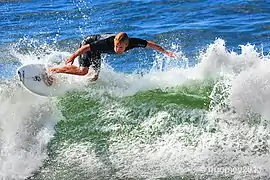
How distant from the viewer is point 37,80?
10359 millimetres

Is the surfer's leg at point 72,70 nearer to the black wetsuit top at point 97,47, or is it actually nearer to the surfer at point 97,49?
the surfer at point 97,49

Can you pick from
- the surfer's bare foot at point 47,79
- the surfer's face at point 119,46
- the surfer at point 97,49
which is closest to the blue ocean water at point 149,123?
the surfer's bare foot at point 47,79

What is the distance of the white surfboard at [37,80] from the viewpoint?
34.0ft

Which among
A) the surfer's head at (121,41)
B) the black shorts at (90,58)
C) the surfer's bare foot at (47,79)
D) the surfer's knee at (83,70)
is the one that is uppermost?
the surfer's head at (121,41)

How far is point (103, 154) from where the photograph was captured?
8.95 metres

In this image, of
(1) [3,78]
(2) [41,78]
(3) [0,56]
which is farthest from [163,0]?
(2) [41,78]

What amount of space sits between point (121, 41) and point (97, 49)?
724 millimetres

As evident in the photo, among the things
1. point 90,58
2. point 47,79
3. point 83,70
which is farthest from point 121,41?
point 47,79

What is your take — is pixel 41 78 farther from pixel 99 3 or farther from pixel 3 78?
pixel 99 3

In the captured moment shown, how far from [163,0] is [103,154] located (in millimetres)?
12708

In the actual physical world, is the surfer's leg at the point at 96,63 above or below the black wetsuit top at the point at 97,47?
below

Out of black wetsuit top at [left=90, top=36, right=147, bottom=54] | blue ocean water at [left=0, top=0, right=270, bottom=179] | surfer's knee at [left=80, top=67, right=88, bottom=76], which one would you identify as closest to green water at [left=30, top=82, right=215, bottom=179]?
blue ocean water at [left=0, top=0, right=270, bottom=179]

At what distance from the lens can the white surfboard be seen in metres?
10.4

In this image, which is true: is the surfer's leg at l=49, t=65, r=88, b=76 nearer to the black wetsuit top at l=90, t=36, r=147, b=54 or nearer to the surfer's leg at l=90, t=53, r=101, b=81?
the surfer's leg at l=90, t=53, r=101, b=81
